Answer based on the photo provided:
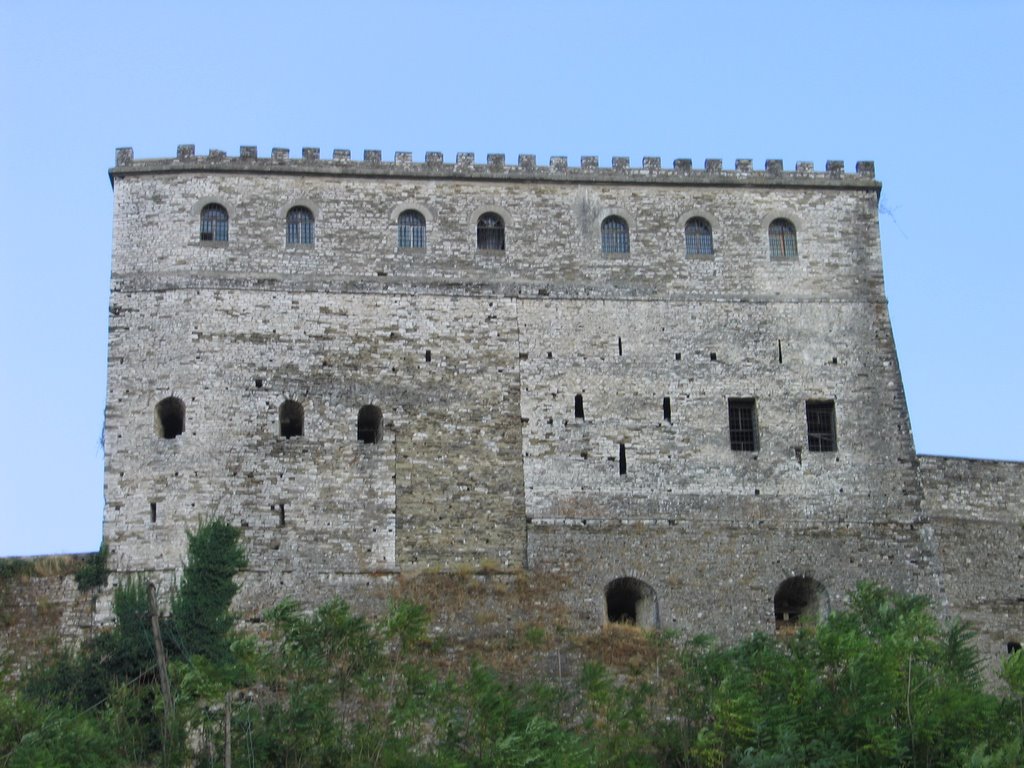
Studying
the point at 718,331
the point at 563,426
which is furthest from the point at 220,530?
the point at 718,331

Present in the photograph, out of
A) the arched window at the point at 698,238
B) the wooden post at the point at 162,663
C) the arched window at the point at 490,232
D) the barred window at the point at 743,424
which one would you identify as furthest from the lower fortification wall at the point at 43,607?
the arched window at the point at 698,238

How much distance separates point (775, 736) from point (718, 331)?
12516mm

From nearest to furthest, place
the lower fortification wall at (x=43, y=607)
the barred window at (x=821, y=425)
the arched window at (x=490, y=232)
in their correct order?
the lower fortification wall at (x=43, y=607) → the barred window at (x=821, y=425) → the arched window at (x=490, y=232)

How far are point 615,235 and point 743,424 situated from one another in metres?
4.90

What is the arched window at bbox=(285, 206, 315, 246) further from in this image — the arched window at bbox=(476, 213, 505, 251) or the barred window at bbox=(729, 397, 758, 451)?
the barred window at bbox=(729, 397, 758, 451)

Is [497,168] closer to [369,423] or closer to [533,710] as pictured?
[369,423]

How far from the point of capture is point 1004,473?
49.6 m

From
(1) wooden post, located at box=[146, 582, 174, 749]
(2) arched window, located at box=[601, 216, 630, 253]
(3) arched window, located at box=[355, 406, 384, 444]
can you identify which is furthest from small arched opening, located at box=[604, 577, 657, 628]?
(1) wooden post, located at box=[146, 582, 174, 749]

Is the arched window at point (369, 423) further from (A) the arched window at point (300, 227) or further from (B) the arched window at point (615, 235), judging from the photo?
(B) the arched window at point (615, 235)

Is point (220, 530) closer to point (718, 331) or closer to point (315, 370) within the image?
point (315, 370)

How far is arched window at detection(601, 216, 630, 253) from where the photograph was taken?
1989 inches

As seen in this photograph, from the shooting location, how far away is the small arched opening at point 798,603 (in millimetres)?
47812

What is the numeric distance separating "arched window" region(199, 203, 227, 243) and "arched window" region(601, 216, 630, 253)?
311 inches

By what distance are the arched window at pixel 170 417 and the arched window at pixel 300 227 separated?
424 centimetres
